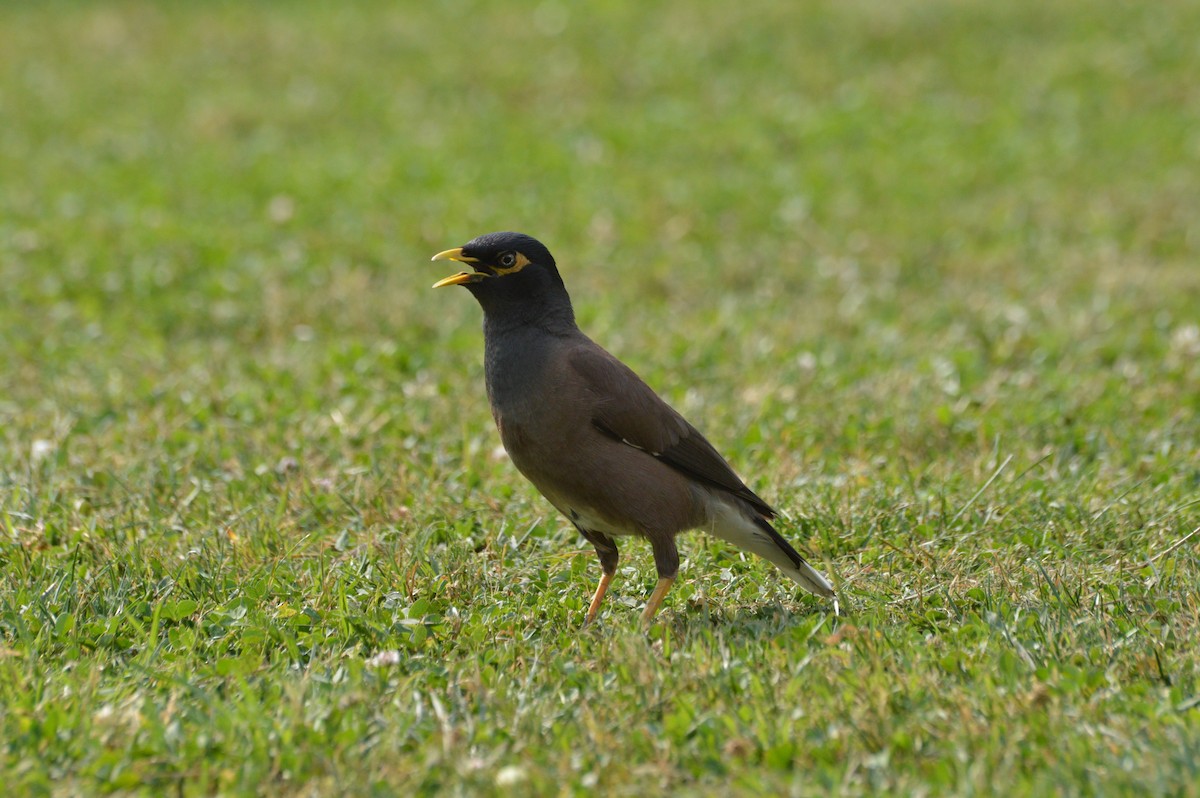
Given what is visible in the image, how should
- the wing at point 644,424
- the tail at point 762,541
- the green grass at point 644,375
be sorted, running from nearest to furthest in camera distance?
the green grass at point 644,375 < the tail at point 762,541 < the wing at point 644,424

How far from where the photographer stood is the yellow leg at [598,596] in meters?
5.05

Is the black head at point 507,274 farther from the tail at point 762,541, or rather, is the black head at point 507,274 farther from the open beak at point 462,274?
the tail at point 762,541

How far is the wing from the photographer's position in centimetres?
527

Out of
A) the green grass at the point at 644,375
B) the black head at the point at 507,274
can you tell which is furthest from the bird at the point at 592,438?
the green grass at the point at 644,375

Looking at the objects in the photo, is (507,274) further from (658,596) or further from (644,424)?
(658,596)

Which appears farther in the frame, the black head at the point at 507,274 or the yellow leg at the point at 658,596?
the black head at the point at 507,274

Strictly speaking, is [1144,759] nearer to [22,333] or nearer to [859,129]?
[22,333]

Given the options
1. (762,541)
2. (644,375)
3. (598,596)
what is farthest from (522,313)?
(644,375)

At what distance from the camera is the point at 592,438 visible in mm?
5207

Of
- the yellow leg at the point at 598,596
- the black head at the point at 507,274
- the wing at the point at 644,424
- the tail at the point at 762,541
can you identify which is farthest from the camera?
the black head at the point at 507,274

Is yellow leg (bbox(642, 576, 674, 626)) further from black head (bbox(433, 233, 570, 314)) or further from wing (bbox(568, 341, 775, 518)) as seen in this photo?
black head (bbox(433, 233, 570, 314))

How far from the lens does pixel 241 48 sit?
18.7 meters

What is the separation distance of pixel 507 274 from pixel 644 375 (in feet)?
9.71

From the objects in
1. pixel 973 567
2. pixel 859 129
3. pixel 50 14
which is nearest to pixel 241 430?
pixel 973 567
